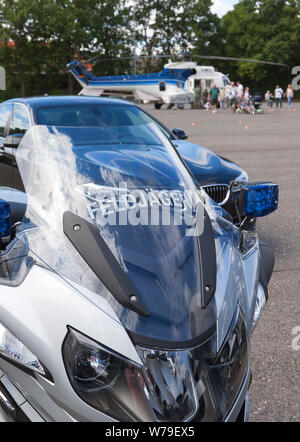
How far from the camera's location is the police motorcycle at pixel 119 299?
1.69 meters

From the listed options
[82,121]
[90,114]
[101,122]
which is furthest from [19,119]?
[82,121]

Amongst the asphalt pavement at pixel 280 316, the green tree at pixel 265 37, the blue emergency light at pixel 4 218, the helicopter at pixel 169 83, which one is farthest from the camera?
the green tree at pixel 265 37

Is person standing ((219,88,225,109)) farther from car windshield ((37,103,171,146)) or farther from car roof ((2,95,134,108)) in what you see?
car windshield ((37,103,171,146))

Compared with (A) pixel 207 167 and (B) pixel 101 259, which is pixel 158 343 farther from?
(A) pixel 207 167

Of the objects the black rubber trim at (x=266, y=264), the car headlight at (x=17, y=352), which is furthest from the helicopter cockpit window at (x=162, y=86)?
the car headlight at (x=17, y=352)

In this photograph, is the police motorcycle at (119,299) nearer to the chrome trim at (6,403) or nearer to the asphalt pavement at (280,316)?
the chrome trim at (6,403)

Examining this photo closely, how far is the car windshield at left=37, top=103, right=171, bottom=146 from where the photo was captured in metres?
2.66

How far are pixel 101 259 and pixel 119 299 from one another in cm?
18

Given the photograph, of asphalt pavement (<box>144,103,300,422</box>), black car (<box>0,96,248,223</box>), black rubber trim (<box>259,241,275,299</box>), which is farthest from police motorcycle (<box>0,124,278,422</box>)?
black car (<box>0,96,248,223</box>)

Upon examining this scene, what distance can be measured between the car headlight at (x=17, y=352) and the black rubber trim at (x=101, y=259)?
1.14 feet

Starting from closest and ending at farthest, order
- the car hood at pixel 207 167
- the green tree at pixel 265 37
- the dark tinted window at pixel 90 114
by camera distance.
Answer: the dark tinted window at pixel 90 114 → the car hood at pixel 207 167 → the green tree at pixel 265 37

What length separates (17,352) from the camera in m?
1.85

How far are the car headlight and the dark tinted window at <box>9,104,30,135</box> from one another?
2.95 meters

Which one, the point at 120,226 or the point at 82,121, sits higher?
the point at 82,121
